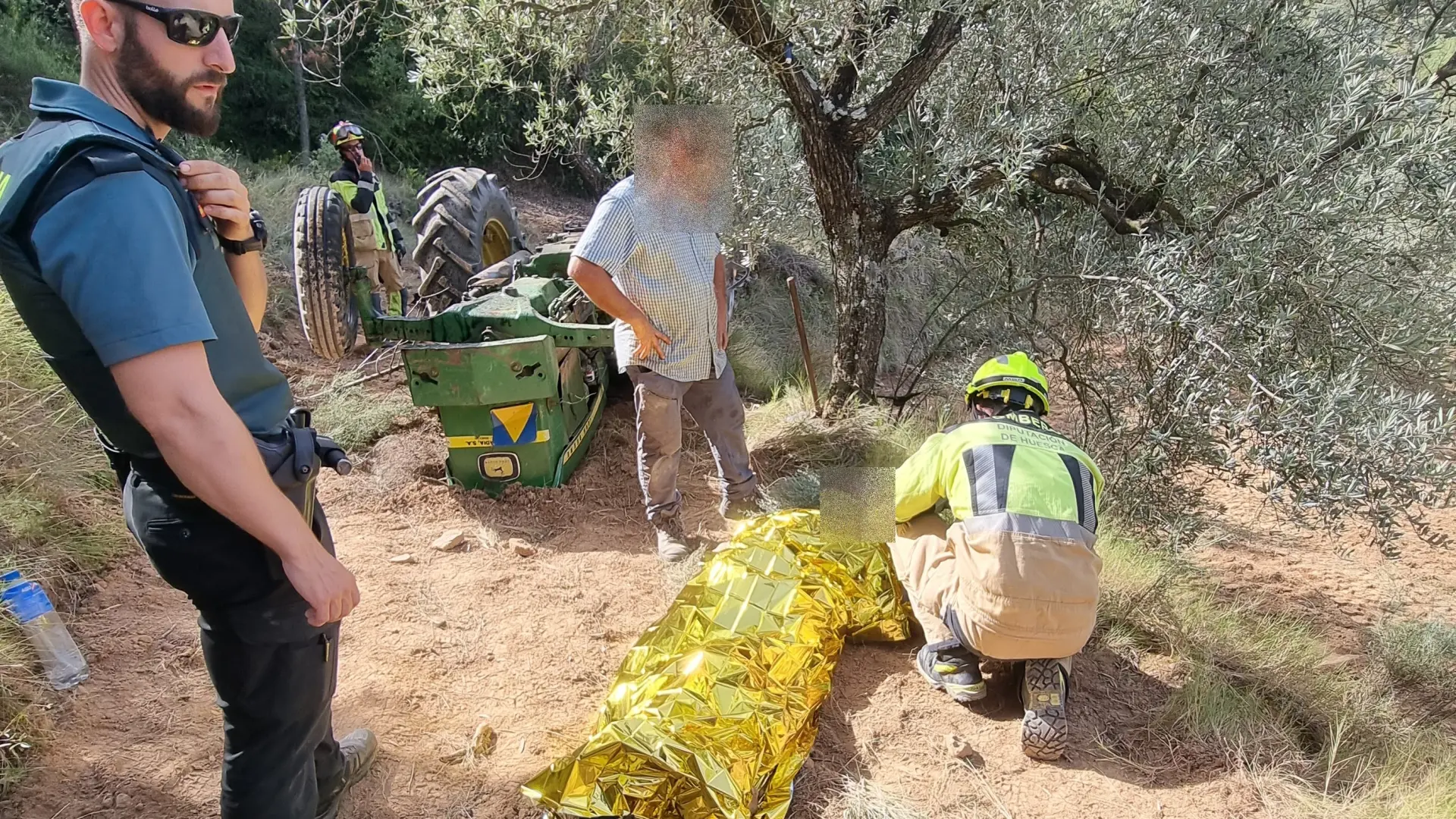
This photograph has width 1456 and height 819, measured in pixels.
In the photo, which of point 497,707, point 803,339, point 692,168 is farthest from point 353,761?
point 803,339

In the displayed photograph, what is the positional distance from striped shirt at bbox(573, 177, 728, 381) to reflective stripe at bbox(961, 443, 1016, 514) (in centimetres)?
145

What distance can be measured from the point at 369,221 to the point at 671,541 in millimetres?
3516

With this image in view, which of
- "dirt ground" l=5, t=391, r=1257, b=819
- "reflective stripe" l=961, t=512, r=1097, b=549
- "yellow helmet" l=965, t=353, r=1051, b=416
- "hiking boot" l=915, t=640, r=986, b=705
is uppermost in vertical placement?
"yellow helmet" l=965, t=353, r=1051, b=416

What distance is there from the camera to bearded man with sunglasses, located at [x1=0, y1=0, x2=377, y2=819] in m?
1.24

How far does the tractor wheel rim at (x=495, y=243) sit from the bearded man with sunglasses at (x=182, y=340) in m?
4.74

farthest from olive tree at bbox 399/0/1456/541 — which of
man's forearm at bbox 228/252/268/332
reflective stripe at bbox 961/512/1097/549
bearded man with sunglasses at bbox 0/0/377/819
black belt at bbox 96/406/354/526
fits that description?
black belt at bbox 96/406/354/526

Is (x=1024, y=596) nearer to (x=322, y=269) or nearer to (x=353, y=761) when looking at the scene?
(x=353, y=761)

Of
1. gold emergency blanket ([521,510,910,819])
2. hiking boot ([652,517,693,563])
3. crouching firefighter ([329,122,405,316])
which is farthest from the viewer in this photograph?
crouching firefighter ([329,122,405,316])

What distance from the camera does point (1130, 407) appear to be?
3701 millimetres

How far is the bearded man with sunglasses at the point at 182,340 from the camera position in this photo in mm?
1240

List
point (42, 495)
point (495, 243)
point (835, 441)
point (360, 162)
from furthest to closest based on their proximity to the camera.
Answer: point (495, 243) → point (360, 162) → point (835, 441) → point (42, 495)

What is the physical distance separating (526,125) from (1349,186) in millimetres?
4017

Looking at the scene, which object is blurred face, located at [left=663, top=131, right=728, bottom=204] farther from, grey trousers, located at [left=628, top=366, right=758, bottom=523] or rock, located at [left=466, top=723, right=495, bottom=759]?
rock, located at [left=466, top=723, right=495, bottom=759]

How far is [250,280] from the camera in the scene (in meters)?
1.74
